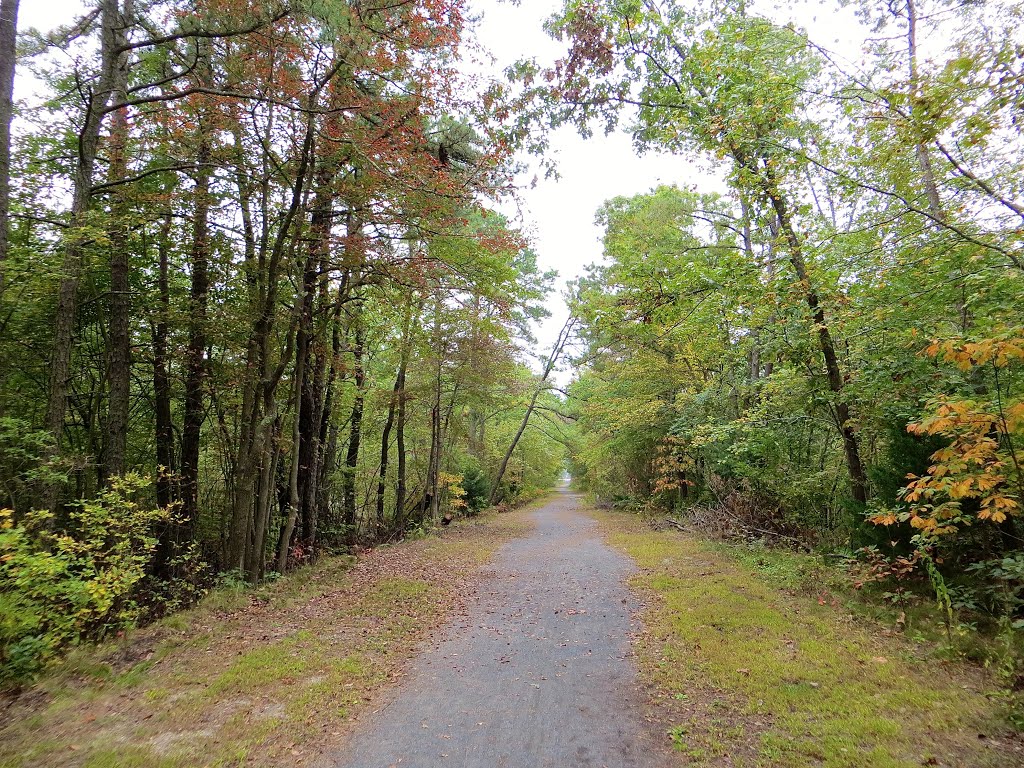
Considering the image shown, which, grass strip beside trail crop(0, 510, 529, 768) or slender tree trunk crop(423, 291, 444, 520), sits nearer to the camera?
grass strip beside trail crop(0, 510, 529, 768)

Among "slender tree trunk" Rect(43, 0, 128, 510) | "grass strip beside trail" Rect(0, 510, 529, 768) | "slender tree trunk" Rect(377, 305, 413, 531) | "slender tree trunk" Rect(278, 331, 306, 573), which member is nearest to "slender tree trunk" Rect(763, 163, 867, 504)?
"grass strip beside trail" Rect(0, 510, 529, 768)

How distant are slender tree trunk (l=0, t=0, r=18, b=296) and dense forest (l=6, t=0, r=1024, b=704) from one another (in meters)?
0.04

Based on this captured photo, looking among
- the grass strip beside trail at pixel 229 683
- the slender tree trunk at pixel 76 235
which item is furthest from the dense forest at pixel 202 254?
the grass strip beside trail at pixel 229 683

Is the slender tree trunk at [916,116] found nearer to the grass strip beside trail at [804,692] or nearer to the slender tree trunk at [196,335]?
the grass strip beside trail at [804,692]

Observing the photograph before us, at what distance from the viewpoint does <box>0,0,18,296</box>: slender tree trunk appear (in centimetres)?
545

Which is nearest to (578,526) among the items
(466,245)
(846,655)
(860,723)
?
(466,245)

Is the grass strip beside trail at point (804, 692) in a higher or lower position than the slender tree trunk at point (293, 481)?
lower

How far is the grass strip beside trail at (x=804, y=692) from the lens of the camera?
3.29 m

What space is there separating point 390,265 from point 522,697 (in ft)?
22.3

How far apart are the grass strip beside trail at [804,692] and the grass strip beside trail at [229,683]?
8.69ft

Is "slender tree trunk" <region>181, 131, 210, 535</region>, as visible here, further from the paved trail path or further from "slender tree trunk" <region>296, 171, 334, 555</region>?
the paved trail path

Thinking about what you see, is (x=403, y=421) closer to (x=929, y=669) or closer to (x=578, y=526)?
(x=578, y=526)

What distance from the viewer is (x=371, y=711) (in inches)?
162

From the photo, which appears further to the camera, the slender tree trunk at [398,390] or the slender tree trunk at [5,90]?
the slender tree trunk at [398,390]
